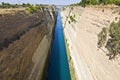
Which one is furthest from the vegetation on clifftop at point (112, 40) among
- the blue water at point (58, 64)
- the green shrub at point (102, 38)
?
the blue water at point (58, 64)

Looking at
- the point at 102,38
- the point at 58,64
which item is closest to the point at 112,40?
the point at 102,38

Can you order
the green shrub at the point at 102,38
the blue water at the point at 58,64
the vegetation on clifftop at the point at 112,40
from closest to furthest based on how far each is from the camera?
the vegetation on clifftop at the point at 112,40, the green shrub at the point at 102,38, the blue water at the point at 58,64

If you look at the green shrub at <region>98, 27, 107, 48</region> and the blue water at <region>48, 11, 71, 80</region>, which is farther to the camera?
the blue water at <region>48, 11, 71, 80</region>

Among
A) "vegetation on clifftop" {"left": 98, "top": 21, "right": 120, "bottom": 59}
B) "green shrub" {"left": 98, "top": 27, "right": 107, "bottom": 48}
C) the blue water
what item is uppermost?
"vegetation on clifftop" {"left": 98, "top": 21, "right": 120, "bottom": 59}

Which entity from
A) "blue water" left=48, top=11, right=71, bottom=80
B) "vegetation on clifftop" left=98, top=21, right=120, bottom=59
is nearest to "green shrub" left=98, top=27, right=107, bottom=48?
"vegetation on clifftop" left=98, top=21, right=120, bottom=59

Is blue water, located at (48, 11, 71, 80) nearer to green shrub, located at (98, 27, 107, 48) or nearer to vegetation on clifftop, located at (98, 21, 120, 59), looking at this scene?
green shrub, located at (98, 27, 107, 48)

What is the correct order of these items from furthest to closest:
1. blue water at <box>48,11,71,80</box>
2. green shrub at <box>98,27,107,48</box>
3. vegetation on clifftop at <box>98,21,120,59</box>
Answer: blue water at <box>48,11,71,80</box>, green shrub at <box>98,27,107,48</box>, vegetation on clifftop at <box>98,21,120,59</box>

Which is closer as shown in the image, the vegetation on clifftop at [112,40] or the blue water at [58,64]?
the vegetation on clifftop at [112,40]

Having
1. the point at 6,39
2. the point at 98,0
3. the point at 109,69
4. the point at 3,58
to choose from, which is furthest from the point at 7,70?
the point at 98,0

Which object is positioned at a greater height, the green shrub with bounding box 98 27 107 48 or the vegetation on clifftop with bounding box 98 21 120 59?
the vegetation on clifftop with bounding box 98 21 120 59

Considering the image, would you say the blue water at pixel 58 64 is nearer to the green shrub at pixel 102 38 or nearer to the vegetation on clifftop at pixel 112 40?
the green shrub at pixel 102 38

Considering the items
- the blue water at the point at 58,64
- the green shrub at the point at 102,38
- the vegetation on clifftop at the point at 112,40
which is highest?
the vegetation on clifftop at the point at 112,40
